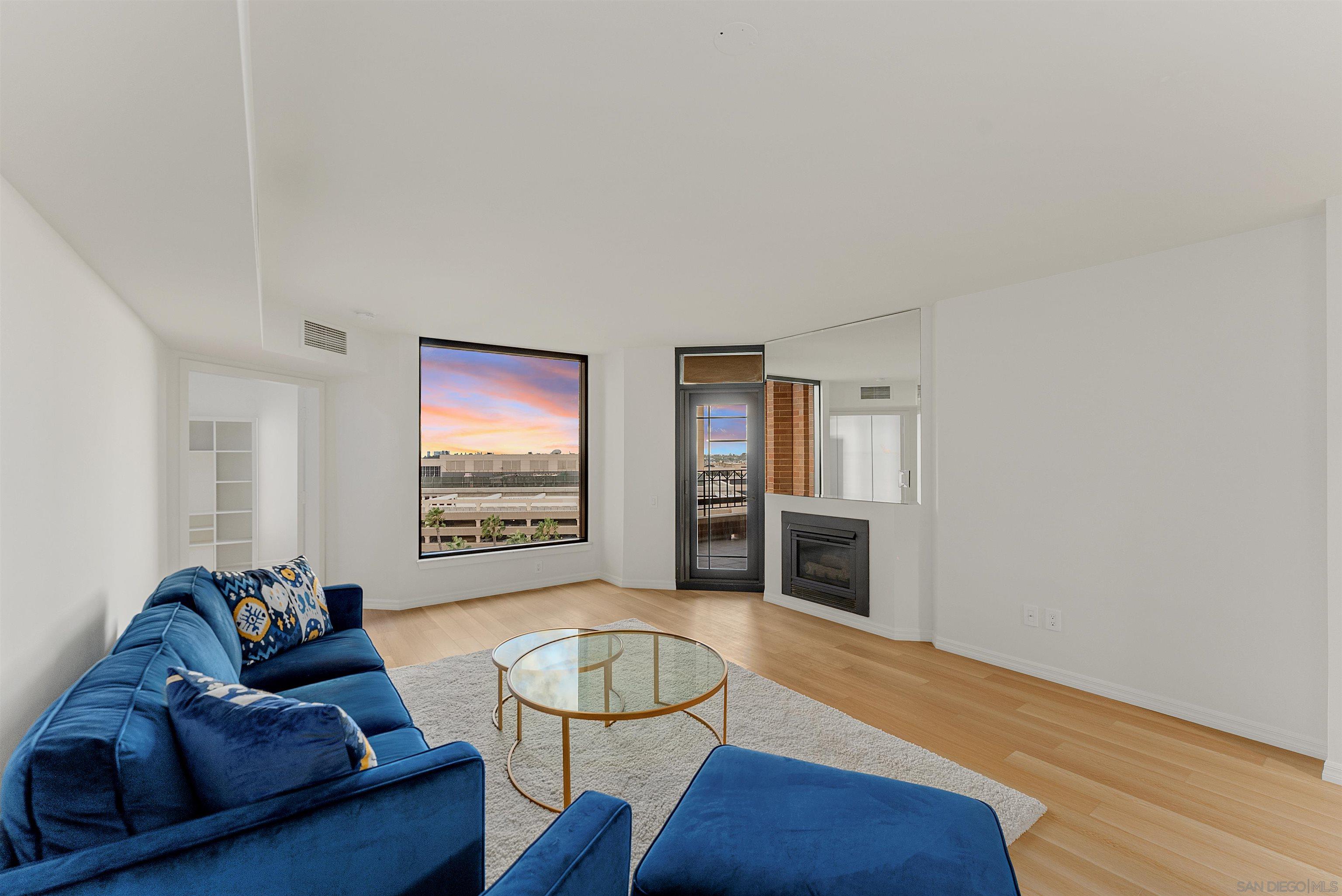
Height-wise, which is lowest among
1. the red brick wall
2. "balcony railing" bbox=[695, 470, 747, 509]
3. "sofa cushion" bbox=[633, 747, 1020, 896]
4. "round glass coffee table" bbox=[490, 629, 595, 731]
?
"round glass coffee table" bbox=[490, 629, 595, 731]

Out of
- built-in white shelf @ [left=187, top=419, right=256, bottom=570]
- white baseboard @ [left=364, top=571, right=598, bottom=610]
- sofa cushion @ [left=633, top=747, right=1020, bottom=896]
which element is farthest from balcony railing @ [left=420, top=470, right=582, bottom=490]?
sofa cushion @ [left=633, top=747, right=1020, bottom=896]

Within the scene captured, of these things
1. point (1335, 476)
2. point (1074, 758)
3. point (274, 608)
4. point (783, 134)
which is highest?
point (783, 134)

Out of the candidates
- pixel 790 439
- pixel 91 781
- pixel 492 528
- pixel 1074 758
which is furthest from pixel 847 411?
pixel 91 781

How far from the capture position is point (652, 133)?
202 cm

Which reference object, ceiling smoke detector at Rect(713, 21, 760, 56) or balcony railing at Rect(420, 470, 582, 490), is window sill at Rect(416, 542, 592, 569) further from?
ceiling smoke detector at Rect(713, 21, 760, 56)

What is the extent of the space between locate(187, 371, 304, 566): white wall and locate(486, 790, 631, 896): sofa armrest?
17.1 feet

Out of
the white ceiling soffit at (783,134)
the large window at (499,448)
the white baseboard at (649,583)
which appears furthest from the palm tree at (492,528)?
the white ceiling soffit at (783,134)

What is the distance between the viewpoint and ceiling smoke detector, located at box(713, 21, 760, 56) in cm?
151

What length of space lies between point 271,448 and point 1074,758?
21.5 ft

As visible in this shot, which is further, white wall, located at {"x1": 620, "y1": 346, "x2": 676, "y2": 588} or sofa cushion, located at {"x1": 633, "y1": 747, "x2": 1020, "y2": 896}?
white wall, located at {"x1": 620, "y1": 346, "x2": 676, "y2": 588}

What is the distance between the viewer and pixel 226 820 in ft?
3.56

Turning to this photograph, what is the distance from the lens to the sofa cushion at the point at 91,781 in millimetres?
981

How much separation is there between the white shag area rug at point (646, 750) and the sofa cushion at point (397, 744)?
30 cm

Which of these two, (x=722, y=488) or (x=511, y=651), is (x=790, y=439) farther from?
(x=511, y=651)
